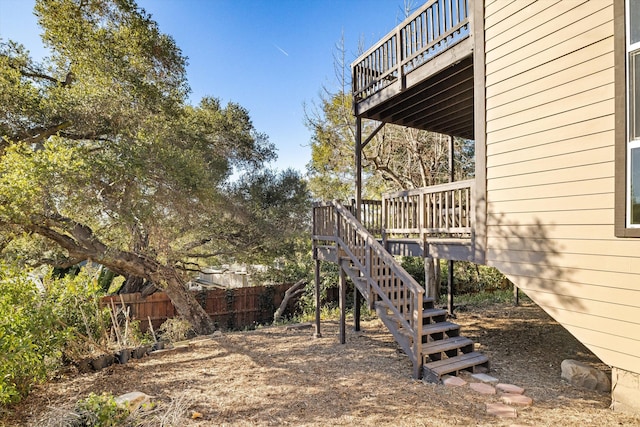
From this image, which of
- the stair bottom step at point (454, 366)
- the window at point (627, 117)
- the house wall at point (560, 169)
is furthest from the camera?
the stair bottom step at point (454, 366)

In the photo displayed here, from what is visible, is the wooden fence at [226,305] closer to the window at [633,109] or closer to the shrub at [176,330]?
the shrub at [176,330]

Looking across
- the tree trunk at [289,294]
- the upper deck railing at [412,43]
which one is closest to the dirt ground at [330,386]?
the upper deck railing at [412,43]

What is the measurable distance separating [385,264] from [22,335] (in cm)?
435

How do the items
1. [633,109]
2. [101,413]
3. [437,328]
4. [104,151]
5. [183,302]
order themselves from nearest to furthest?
[101,413], [633,109], [437,328], [104,151], [183,302]

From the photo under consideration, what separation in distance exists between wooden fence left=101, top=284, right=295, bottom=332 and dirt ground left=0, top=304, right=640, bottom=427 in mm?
5189

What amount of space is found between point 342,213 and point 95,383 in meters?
4.44

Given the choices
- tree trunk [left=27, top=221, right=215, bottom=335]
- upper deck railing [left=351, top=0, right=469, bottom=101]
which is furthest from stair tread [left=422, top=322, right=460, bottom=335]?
tree trunk [left=27, top=221, right=215, bottom=335]

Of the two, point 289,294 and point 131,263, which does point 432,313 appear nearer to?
point 131,263

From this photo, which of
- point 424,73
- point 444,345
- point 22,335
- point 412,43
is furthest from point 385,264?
point 22,335

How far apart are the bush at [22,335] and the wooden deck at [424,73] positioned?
5771 millimetres

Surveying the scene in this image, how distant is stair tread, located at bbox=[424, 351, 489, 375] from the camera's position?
13.6 feet

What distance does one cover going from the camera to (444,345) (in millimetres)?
4605

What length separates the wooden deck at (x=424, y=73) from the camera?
466 cm

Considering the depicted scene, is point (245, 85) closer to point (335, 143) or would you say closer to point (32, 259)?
point (335, 143)
